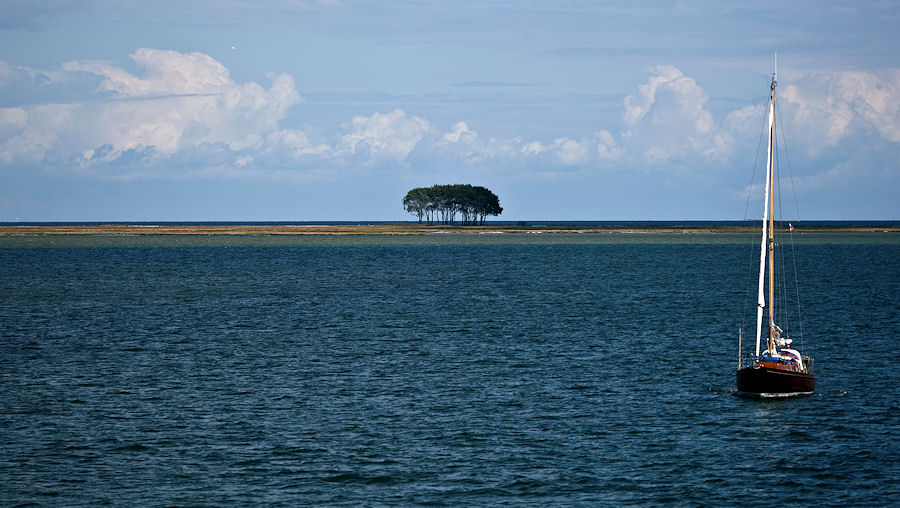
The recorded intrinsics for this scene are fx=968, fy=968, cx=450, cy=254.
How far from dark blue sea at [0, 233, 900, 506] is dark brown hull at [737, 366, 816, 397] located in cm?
63

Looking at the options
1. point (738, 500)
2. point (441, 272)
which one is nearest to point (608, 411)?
point (738, 500)

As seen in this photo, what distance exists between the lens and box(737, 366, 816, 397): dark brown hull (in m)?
39.4

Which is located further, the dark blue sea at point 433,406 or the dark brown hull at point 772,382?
the dark brown hull at point 772,382

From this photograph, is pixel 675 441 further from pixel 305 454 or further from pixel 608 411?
pixel 305 454

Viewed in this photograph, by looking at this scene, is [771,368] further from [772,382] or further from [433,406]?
[433,406]

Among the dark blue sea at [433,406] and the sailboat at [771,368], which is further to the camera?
the sailboat at [771,368]

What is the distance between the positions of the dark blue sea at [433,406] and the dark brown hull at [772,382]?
0.63 meters

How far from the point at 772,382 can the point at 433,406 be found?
13.9 metres

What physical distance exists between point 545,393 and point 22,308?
54270 millimetres

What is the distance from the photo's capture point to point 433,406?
126ft

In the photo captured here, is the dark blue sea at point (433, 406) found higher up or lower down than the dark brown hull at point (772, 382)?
lower down

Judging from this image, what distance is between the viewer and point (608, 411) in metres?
37.5

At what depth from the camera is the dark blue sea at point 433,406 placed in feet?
92.4

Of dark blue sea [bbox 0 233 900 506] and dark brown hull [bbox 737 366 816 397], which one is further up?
dark brown hull [bbox 737 366 816 397]
